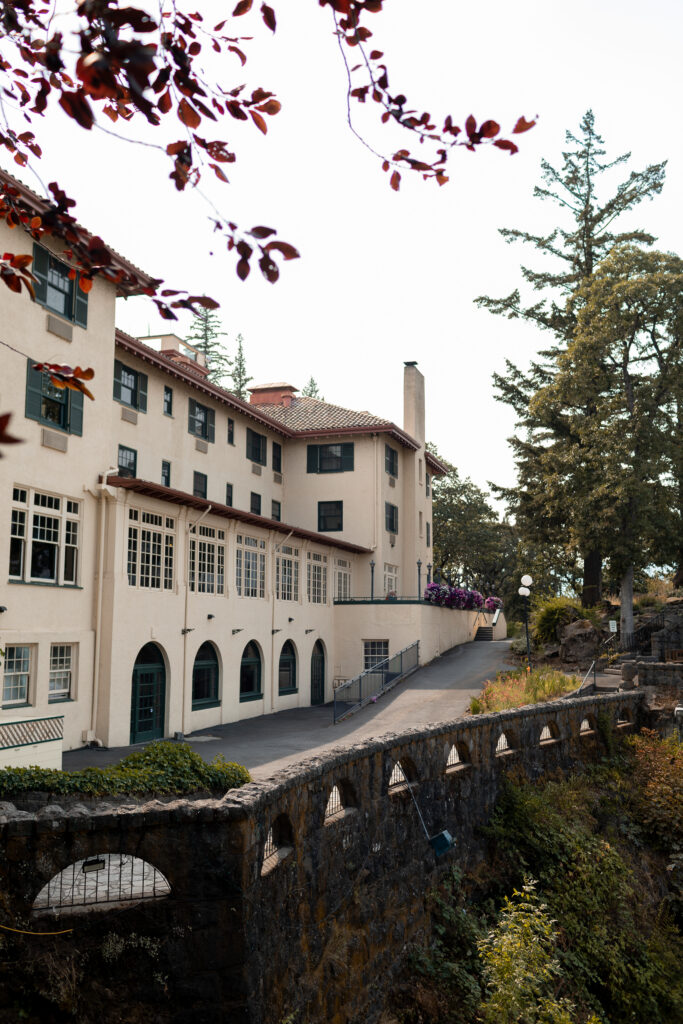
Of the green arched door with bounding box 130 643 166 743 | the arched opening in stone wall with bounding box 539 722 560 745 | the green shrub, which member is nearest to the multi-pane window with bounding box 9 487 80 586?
the green arched door with bounding box 130 643 166 743

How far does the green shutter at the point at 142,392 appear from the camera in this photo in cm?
2797

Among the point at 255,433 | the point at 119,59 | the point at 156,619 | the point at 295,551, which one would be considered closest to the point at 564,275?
the point at 255,433

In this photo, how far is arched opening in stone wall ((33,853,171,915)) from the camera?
7.93 metres

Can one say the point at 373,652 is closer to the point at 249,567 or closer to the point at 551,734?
the point at 249,567

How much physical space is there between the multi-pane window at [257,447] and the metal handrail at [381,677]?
10.1 metres

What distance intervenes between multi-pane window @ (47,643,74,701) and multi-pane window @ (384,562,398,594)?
2003 centimetres

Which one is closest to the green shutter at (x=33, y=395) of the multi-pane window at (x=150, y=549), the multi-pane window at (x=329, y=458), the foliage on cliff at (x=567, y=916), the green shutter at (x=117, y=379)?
the multi-pane window at (x=150, y=549)

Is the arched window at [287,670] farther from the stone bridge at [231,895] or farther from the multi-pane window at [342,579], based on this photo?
the stone bridge at [231,895]

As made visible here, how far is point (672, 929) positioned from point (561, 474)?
2204 cm

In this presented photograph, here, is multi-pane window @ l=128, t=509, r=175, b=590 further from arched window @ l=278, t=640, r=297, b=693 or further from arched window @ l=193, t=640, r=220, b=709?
arched window @ l=278, t=640, r=297, b=693

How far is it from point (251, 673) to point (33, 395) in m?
12.6

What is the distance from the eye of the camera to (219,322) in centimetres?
7075

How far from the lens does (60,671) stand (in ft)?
67.5

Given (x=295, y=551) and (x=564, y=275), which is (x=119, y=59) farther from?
(x=564, y=275)
